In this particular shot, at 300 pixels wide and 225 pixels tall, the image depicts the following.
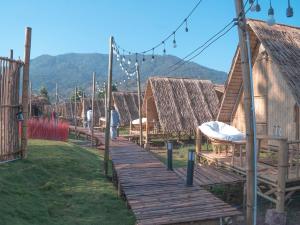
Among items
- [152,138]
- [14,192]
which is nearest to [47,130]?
[152,138]

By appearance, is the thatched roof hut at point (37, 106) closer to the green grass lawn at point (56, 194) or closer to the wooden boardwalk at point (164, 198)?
the green grass lawn at point (56, 194)

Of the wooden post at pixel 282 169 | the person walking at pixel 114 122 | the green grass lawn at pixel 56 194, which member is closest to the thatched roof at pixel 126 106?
the person walking at pixel 114 122

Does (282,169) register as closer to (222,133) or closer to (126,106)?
(222,133)

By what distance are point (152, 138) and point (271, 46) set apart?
40.6 ft

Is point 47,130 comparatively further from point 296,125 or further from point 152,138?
point 296,125

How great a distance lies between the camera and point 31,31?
11.5m

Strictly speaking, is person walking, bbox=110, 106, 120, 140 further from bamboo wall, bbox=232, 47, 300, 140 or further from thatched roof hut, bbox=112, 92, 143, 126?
thatched roof hut, bbox=112, 92, 143, 126

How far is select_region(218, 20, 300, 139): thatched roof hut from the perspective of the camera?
1277cm

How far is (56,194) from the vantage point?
9344 millimetres

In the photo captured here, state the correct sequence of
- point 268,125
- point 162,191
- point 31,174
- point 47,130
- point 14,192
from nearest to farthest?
point 14,192 < point 162,191 < point 31,174 < point 268,125 < point 47,130

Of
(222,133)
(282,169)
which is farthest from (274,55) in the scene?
(282,169)

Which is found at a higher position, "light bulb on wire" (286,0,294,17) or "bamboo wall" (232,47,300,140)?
"light bulb on wire" (286,0,294,17)

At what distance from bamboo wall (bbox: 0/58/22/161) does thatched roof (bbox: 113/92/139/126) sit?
20.8m

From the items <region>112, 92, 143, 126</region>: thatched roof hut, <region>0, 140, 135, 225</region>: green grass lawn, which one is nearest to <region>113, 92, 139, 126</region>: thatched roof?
<region>112, 92, 143, 126</region>: thatched roof hut
